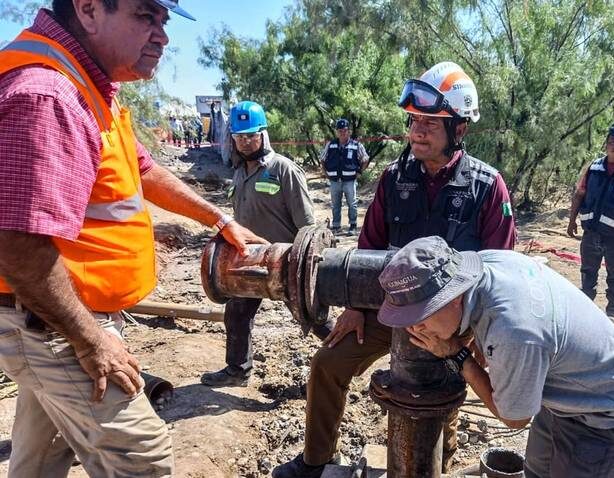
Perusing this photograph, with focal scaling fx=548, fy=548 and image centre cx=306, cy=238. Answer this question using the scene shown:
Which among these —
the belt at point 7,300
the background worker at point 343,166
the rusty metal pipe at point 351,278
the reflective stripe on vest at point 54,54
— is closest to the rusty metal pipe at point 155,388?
the belt at point 7,300

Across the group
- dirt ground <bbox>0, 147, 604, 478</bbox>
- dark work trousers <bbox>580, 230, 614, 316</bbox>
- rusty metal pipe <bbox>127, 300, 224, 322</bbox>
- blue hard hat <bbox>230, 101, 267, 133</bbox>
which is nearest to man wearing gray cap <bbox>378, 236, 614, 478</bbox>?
dirt ground <bbox>0, 147, 604, 478</bbox>

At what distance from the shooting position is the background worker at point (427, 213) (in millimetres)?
2850

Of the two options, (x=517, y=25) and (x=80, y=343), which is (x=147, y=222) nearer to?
(x=80, y=343)

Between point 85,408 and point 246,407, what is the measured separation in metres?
2.36

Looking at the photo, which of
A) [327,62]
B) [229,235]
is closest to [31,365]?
[229,235]

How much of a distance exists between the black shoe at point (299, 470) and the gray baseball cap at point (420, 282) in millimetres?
1503

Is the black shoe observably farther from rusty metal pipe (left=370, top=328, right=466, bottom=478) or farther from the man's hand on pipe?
the man's hand on pipe

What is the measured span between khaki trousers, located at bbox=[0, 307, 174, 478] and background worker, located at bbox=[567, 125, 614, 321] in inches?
207

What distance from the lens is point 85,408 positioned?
192cm

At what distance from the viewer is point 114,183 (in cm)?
194

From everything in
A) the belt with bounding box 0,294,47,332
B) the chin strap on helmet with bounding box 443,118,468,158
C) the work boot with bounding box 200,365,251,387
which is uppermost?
the chin strap on helmet with bounding box 443,118,468,158

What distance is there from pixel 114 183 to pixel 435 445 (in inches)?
61.3

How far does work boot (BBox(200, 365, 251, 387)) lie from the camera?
440 cm

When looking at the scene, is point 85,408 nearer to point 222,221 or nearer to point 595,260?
point 222,221
